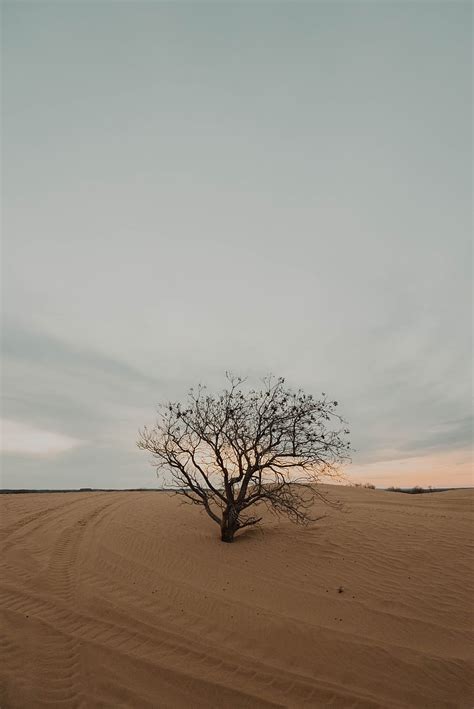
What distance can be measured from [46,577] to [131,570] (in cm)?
213

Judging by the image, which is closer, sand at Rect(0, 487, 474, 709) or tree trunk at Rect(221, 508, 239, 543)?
sand at Rect(0, 487, 474, 709)

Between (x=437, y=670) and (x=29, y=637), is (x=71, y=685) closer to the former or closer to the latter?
(x=29, y=637)

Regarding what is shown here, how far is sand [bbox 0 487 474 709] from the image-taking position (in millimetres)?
5887

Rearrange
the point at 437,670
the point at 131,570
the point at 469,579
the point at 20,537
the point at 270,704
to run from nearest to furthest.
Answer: the point at 270,704 → the point at 437,670 → the point at 469,579 → the point at 131,570 → the point at 20,537

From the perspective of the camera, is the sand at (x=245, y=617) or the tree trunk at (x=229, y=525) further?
the tree trunk at (x=229, y=525)

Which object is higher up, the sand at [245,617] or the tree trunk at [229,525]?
the tree trunk at [229,525]

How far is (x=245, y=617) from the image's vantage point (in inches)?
308

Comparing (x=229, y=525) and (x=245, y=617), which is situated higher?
(x=229, y=525)

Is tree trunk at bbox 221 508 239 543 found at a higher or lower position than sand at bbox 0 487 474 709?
higher

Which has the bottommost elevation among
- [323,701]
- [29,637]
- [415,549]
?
[323,701]

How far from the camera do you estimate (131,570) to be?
10.5 meters

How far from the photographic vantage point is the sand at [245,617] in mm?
→ 5887

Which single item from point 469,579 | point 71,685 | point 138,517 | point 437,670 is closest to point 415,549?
point 469,579

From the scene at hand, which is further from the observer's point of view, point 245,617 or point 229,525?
point 229,525
